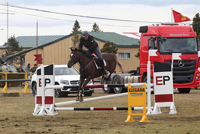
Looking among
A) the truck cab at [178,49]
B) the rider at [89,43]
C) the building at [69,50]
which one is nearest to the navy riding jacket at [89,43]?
the rider at [89,43]

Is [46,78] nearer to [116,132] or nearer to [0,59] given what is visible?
[116,132]

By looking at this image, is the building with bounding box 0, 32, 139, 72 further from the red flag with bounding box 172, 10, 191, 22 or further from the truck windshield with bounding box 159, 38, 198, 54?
the truck windshield with bounding box 159, 38, 198, 54

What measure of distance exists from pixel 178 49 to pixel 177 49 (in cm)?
6

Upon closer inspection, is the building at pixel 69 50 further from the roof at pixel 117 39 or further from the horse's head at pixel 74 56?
the horse's head at pixel 74 56

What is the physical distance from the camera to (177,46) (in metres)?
26.0

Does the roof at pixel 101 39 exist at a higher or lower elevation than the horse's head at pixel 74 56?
higher

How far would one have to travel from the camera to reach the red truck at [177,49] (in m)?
25.9

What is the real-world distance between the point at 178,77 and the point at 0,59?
21.3m

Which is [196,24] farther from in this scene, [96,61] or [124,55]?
[96,61]

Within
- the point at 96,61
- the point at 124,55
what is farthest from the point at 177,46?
the point at 124,55

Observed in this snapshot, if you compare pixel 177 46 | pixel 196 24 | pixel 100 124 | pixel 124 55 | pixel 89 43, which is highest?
pixel 196 24

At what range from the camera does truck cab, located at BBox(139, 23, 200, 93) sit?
25.9 meters

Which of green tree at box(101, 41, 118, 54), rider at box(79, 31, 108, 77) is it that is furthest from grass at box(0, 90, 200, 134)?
green tree at box(101, 41, 118, 54)

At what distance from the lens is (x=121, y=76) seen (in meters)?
29.1
